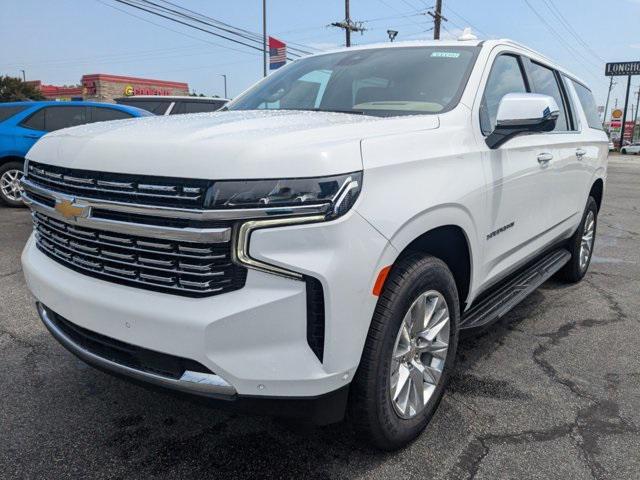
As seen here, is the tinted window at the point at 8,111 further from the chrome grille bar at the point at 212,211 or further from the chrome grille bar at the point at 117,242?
the chrome grille bar at the point at 212,211

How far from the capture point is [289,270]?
6.02ft

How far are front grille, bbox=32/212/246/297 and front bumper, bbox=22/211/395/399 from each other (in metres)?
0.04

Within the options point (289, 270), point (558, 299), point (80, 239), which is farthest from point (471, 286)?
point (558, 299)

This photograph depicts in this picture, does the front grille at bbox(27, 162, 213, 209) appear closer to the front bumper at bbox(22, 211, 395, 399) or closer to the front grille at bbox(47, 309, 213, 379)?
the front bumper at bbox(22, 211, 395, 399)

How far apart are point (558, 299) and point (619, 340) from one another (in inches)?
37.5

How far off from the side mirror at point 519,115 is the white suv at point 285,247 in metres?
0.01

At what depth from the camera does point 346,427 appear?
2.53 m

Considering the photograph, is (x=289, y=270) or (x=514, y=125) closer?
(x=289, y=270)

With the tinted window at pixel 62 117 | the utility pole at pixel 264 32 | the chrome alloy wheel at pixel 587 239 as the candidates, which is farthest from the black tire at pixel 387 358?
the utility pole at pixel 264 32

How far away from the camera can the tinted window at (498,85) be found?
9.90ft

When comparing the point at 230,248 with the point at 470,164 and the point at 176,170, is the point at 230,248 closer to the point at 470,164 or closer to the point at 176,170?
the point at 176,170

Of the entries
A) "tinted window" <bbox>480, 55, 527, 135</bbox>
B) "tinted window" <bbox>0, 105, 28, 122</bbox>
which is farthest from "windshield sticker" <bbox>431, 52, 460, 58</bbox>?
"tinted window" <bbox>0, 105, 28, 122</bbox>

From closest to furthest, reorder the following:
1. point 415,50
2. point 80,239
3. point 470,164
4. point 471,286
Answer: point 80,239, point 470,164, point 471,286, point 415,50

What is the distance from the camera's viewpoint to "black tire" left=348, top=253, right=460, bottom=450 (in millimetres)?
2098
